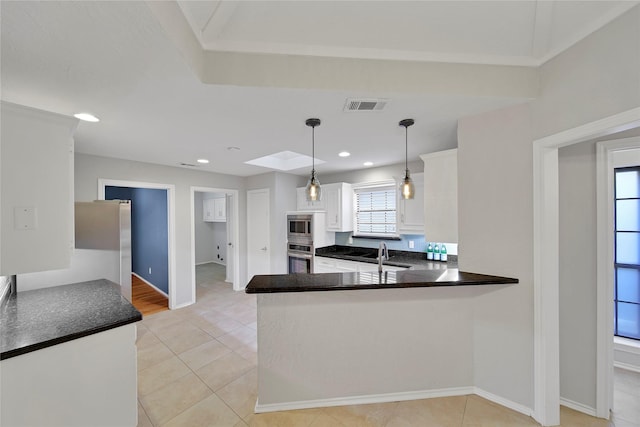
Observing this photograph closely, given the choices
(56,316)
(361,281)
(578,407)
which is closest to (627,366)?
(578,407)

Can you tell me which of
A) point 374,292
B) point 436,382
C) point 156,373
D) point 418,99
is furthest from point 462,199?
point 156,373

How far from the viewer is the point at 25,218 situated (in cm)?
125

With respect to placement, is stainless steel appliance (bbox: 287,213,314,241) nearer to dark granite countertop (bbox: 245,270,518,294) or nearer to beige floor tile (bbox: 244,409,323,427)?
dark granite countertop (bbox: 245,270,518,294)

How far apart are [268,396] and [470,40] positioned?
2.89 metres

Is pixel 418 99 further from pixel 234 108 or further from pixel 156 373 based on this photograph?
pixel 156 373

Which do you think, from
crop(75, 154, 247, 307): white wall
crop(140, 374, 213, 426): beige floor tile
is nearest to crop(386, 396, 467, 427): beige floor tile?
crop(140, 374, 213, 426): beige floor tile

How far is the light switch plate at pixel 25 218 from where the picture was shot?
1.22m

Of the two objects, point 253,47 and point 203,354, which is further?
point 203,354

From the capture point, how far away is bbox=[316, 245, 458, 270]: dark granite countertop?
3177 mm

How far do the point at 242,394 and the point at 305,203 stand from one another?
3.14 metres

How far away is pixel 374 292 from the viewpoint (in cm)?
185

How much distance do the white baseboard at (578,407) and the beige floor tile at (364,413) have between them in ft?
4.34

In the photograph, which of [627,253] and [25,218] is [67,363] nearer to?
[25,218]

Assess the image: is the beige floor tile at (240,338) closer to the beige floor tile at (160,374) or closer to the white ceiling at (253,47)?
the beige floor tile at (160,374)
